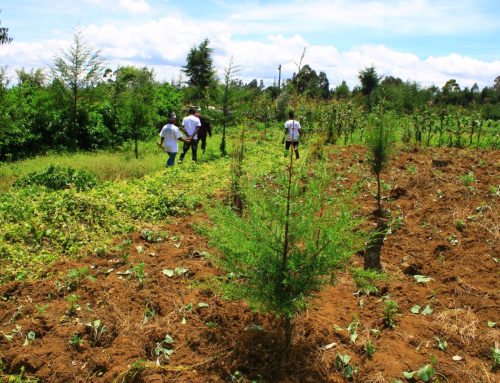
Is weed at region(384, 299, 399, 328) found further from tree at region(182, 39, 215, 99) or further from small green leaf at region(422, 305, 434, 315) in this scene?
tree at region(182, 39, 215, 99)

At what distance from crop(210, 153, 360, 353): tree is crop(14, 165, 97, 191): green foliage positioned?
5.59m

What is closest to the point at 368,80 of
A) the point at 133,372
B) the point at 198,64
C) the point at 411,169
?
the point at 198,64

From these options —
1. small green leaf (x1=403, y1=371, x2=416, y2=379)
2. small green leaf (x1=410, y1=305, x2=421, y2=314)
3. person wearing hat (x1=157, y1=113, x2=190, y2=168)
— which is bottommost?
small green leaf (x1=403, y1=371, x2=416, y2=379)

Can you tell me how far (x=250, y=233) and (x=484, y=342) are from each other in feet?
7.54

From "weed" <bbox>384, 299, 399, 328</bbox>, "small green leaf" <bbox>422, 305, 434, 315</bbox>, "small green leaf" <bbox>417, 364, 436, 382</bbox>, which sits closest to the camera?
"small green leaf" <bbox>417, 364, 436, 382</bbox>

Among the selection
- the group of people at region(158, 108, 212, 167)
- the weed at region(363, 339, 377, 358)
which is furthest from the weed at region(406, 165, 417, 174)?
the weed at region(363, 339, 377, 358)

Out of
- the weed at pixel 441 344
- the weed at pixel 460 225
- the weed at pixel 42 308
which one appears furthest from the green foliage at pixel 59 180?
the weed at pixel 441 344

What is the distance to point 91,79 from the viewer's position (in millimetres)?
17891

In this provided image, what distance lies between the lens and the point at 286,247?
3443 mm

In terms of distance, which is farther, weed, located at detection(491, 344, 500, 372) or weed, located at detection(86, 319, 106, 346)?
weed, located at detection(86, 319, 106, 346)

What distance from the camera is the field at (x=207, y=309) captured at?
352 cm

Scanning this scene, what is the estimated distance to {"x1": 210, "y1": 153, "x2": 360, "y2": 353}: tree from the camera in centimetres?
337

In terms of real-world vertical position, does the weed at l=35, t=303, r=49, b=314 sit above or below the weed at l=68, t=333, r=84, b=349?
above

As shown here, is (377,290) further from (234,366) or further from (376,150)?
(376,150)
